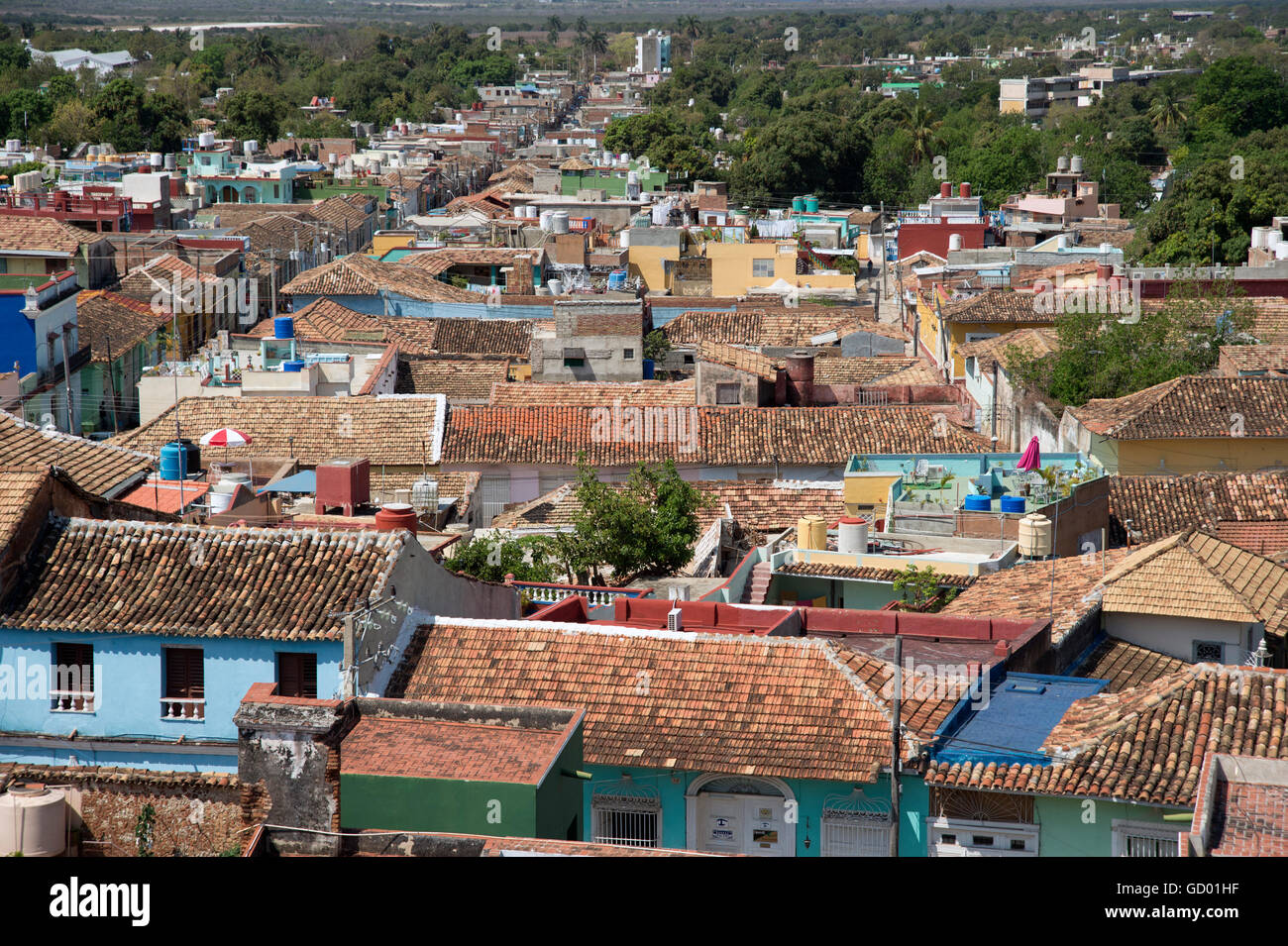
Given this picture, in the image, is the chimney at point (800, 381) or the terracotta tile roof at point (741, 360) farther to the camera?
the chimney at point (800, 381)

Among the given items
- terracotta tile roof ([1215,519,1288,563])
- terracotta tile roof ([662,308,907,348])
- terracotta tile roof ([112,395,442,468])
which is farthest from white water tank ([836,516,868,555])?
terracotta tile roof ([662,308,907,348])

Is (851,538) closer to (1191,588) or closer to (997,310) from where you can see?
(1191,588)

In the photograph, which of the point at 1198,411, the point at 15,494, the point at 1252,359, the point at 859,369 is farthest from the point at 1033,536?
the point at 859,369

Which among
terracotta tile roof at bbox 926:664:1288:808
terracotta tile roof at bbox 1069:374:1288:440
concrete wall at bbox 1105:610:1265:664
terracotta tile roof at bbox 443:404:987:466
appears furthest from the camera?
terracotta tile roof at bbox 443:404:987:466

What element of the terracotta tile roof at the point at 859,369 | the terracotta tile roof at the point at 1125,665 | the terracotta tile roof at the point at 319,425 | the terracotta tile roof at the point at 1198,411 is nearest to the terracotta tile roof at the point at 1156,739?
the terracotta tile roof at the point at 1125,665

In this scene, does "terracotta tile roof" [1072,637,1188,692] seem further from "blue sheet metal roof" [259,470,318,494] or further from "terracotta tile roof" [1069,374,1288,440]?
"terracotta tile roof" [1069,374,1288,440]

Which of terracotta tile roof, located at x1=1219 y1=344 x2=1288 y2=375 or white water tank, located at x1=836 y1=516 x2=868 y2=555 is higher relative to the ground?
terracotta tile roof, located at x1=1219 y1=344 x2=1288 y2=375

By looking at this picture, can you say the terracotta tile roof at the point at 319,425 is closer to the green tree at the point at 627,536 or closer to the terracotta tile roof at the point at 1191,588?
the green tree at the point at 627,536
